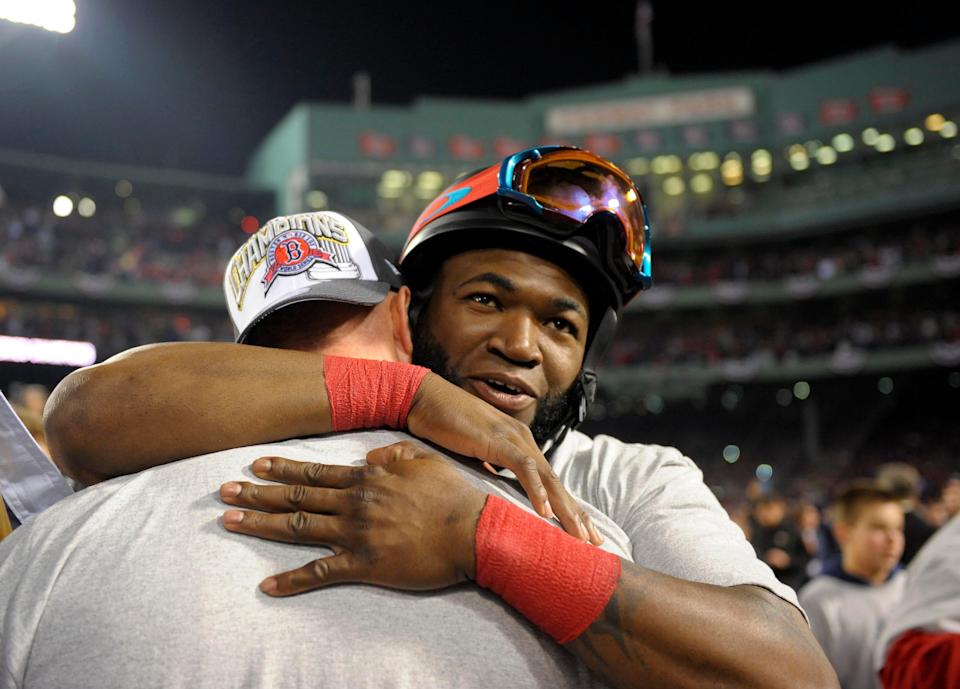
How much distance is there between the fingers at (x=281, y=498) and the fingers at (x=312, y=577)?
89 millimetres

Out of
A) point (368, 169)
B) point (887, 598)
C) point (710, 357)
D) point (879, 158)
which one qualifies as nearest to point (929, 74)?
point (879, 158)

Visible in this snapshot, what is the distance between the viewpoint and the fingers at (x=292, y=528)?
1.23 metres

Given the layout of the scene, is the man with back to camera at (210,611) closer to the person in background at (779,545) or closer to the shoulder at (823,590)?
the shoulder at (823,590)

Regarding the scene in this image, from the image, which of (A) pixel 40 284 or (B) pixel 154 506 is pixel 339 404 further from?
(A) pixel 40 284

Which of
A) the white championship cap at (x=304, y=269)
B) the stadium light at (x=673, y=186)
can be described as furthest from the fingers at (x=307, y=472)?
the stadium light at (x=673, y=186)

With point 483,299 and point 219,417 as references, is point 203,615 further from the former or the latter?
point 483,299

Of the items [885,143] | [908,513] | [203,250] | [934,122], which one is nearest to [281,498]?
[908,513]

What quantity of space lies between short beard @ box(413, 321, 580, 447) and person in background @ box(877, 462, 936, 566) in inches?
168

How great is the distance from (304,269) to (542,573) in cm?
79

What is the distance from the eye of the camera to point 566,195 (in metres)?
2.10

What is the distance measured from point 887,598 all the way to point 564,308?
13.9 ft

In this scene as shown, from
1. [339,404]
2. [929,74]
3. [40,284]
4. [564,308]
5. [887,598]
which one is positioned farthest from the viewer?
[929,74]

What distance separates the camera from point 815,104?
3578 cm

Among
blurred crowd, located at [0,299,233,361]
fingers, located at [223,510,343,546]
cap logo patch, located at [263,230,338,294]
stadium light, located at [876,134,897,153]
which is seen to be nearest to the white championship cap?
cap logo patch, located at [263,230,338,294]
